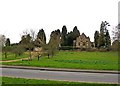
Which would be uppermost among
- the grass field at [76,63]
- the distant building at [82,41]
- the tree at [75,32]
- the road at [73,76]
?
the tree at [75,32]

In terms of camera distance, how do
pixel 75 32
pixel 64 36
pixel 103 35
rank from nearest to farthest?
pixel 103 35, pixel 64 36, pixel 75 32

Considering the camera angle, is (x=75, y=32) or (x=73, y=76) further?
(x=75, y=32)

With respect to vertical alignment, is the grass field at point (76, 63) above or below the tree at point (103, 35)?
below

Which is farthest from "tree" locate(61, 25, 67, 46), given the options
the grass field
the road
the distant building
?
the road

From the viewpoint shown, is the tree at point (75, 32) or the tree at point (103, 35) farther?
the tree at point (75, 32)

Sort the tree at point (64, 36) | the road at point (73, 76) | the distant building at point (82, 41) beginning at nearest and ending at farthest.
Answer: the road at point (73, 76) → the tree at point (64, 36) → the distant building at point (82, 41)

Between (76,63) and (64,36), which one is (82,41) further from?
(76,63)

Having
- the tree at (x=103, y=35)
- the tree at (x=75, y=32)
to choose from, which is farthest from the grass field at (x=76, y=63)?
the tree at (x=75, y=32)

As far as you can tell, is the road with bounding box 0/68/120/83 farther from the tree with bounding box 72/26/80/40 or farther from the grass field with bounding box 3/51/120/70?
the tree with bounding box 72/26/80/40

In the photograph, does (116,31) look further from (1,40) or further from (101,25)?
(101,25)

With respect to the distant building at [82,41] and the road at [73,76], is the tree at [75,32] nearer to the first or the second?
the distant building at [82,41]

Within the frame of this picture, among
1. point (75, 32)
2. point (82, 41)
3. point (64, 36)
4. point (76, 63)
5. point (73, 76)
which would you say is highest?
point (75, 32)

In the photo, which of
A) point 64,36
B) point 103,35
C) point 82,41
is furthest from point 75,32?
point 103,35

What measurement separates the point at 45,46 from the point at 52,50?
415cm
